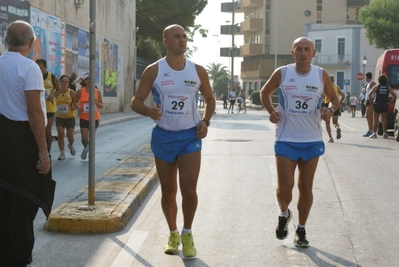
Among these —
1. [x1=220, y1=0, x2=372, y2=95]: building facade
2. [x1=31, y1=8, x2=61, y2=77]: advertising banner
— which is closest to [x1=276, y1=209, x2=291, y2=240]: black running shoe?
[x1=31, y1=8, x2=61, y2=77]: advertising banner

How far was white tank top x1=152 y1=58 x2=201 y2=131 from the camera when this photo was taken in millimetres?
6570

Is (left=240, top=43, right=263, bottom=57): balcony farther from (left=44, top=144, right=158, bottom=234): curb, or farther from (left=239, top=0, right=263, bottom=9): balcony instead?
(left=44, top=144, right=158, bottom=234): curb

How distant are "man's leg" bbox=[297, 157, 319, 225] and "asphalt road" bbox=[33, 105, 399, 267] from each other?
0.32 metres

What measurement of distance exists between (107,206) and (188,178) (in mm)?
2058

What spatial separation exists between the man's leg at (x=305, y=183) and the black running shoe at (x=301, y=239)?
8 centimetres

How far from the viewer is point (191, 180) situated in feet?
21.9

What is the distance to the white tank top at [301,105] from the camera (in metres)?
7.08

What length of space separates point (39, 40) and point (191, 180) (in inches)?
762

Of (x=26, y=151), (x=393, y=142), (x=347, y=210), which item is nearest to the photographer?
(x=26, y=151)

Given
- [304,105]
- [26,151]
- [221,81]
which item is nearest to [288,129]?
[304,105]

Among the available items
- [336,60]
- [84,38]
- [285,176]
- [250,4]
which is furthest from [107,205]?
[250,4]

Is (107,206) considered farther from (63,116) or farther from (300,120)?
(63,116)

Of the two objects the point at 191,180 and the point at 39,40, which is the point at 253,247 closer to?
the point at 191,180

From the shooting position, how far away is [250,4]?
3760 inches
